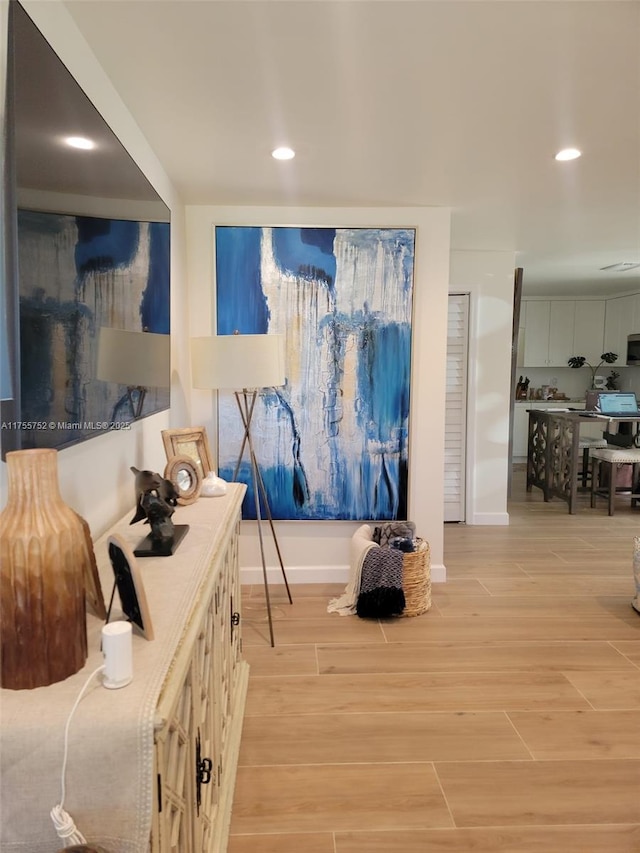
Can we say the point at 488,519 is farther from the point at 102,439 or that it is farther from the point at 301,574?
the point at 102,439

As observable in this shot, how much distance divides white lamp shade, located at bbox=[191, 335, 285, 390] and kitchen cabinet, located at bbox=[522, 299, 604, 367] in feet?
19.8

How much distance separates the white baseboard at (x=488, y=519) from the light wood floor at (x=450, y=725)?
135 centimetres

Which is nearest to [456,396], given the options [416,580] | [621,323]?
[416,580]

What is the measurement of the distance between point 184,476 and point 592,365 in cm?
737

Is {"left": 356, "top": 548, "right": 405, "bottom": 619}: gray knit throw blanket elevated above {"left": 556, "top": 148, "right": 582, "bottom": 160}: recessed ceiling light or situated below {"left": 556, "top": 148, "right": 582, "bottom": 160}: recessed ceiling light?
below

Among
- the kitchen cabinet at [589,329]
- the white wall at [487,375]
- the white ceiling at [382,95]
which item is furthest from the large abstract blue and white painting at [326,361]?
the kitchen cabinet at [589,329]

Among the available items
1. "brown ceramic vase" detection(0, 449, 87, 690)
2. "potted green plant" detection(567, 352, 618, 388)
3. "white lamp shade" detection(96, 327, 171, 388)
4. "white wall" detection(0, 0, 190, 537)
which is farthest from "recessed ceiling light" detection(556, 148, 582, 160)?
"potted green plant" detection(567, 352, 618, 388)

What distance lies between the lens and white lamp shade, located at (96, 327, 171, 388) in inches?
63.2

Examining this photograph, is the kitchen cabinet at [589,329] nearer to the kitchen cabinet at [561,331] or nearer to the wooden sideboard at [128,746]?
the kitchen cabinet at [561,331]

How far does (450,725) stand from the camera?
223 cm

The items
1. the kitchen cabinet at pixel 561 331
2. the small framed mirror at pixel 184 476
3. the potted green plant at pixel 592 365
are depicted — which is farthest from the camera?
the kitchen cabinet at pixel 561 331

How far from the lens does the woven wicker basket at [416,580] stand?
10.4 feet

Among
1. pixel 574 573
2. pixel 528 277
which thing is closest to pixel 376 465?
pixel 574 573

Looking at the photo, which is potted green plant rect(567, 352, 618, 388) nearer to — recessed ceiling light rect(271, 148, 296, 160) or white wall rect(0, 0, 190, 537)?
recessed ceiling light rect(271, 148, 296, 160)
